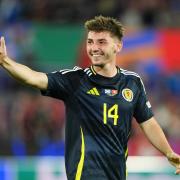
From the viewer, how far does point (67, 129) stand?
7258mm

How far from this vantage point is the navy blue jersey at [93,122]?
718 cm

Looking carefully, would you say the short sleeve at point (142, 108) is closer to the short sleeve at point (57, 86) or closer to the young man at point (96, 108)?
the young man at point (96, 108)

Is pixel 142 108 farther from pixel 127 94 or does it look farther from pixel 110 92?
pixel 110 92

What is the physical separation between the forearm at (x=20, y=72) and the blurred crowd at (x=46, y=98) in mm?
5838

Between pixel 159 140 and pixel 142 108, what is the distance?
1.03ft

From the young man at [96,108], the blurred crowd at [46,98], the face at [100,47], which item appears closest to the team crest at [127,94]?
the young man at [96,108]

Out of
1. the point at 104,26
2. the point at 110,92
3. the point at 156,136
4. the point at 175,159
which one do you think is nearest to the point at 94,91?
the point at 110,92

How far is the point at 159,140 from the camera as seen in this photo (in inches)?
302

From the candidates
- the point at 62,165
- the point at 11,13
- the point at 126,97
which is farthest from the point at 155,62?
the point at 126,97

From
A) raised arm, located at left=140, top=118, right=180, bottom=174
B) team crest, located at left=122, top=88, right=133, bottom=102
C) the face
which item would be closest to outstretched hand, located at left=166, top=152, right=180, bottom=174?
raised arm, located at left=140, top=118, right=180, bottom=174

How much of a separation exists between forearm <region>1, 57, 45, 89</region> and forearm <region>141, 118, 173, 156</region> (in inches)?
49.1

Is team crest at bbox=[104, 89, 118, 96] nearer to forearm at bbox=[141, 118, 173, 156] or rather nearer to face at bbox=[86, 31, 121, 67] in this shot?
face at bbox=[86, 31, 121, 67]

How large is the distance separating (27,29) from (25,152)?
3569 mm

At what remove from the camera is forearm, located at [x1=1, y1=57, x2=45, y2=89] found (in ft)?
22.1
